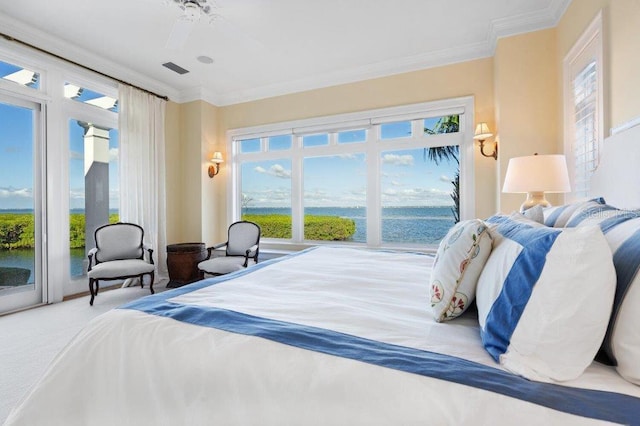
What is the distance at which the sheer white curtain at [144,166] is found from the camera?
4016 millimetres

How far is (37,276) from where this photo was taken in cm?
333

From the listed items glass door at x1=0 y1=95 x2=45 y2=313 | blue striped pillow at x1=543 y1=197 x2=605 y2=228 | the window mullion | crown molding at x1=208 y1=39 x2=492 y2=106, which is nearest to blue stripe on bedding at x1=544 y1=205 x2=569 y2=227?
blue striped pillow at x1=543 y1=197 x2=605 y2=228

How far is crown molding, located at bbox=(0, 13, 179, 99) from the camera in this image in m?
2.99

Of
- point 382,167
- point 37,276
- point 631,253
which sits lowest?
point 37,276

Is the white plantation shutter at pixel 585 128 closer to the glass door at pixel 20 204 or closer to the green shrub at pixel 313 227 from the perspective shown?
the green shrub at pixel 313 227

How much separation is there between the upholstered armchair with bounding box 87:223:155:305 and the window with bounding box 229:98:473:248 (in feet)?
4.80

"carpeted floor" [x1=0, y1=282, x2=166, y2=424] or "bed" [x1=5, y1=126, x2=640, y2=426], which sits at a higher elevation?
"bed" [x1=5, y1=126, x2=640, y2=426]

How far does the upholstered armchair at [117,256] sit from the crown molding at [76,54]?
6.50 ft

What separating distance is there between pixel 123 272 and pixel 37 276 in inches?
36.1

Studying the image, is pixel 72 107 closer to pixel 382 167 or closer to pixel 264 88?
pixel 264 88

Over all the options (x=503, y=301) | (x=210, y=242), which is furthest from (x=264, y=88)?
(x=503, y=301)

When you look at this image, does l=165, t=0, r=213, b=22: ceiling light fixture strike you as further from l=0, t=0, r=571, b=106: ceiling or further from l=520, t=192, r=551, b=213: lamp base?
l=520, t=192, r=551, b=213: lamp base

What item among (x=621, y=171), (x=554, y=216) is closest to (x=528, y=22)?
(x=621, y=171)

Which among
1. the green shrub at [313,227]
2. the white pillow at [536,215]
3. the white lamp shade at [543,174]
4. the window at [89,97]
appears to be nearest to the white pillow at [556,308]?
the white pillow at [536,215]
